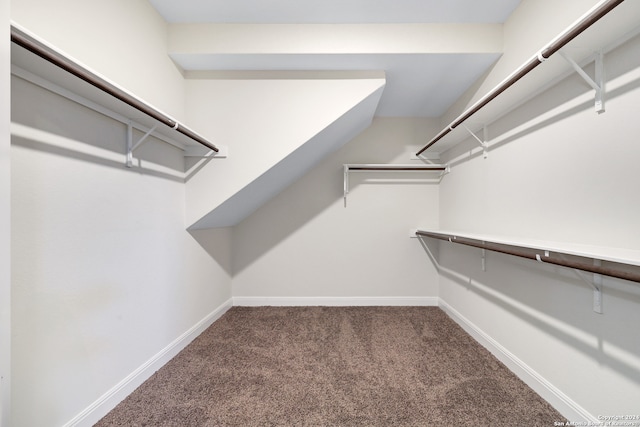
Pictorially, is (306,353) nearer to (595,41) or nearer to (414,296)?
(414,296)

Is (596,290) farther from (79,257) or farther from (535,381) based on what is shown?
(79,257)

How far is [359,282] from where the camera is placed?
112 inches

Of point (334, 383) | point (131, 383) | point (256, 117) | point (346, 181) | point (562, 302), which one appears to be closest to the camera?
point (562, 302)

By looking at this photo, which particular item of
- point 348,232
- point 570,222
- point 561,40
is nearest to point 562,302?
point 570,222

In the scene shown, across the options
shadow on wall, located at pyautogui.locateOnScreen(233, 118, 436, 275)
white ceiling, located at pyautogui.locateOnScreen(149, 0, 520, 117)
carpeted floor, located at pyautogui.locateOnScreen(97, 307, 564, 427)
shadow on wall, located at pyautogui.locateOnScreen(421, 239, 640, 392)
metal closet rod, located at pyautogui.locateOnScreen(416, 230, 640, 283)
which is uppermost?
white ceiling, located at pyautogui.locateOnScreen(149, 0, 520, 117)

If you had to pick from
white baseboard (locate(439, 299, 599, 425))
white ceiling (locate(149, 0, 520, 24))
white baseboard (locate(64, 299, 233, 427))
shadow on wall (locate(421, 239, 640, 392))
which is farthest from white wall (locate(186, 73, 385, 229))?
white baseboard (locate(439, 299, 599, 425))

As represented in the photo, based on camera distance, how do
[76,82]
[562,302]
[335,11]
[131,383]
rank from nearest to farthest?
1. [76,82]
2. [562,302]
3. [131,383]
4. [335,11]

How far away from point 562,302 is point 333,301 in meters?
1.94

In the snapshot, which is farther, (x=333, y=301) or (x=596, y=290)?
(x=333, y=301)

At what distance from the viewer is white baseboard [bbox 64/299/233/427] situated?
118 centimetres

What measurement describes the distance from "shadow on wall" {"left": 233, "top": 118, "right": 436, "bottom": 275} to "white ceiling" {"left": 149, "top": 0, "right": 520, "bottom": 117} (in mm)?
729

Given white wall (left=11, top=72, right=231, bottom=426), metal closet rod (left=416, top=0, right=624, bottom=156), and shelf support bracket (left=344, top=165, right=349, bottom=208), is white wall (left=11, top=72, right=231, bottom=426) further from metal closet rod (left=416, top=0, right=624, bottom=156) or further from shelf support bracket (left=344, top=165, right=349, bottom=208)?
metal closet rod (left=416, top=0, right=624, bottom=156)

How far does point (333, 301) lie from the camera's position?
2.84m

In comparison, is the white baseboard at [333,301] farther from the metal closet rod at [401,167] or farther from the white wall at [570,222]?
the metal closet rod at [401,167]
